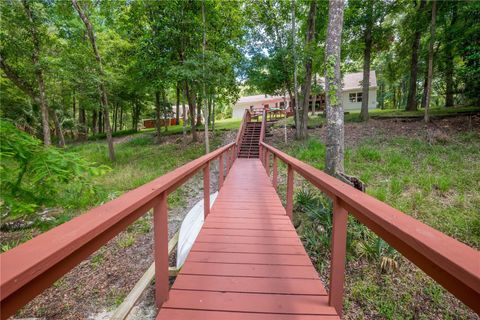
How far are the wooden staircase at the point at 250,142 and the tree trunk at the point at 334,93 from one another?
6.50 metres

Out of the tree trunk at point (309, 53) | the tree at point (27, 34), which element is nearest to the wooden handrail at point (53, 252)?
the tree trunk at point (309, 53)

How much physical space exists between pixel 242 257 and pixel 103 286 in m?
2.26

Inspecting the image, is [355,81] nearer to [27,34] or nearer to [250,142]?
[250,142]

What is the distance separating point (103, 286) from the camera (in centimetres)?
330

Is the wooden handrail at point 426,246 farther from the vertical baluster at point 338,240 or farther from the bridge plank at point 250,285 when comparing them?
the bridge plank at point 250,285

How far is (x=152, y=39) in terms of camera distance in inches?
397

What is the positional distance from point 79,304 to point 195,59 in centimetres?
913

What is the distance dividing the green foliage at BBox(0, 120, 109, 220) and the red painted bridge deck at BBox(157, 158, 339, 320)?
1.77 m

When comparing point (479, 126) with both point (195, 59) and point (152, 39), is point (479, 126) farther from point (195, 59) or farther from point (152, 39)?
point (152, 39)

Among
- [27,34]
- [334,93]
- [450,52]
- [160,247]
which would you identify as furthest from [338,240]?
[450,52]

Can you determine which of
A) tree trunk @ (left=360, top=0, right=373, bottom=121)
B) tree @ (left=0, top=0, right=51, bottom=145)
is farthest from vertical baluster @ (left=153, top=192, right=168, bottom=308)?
tree trunk @ (left=360, top=0, right=373, bottom=121)

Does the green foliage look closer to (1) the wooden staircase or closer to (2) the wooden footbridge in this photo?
(2) the wooden footbridge

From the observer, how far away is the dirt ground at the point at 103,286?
283cm

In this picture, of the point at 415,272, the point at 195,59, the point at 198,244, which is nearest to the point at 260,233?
the point at 198,244
